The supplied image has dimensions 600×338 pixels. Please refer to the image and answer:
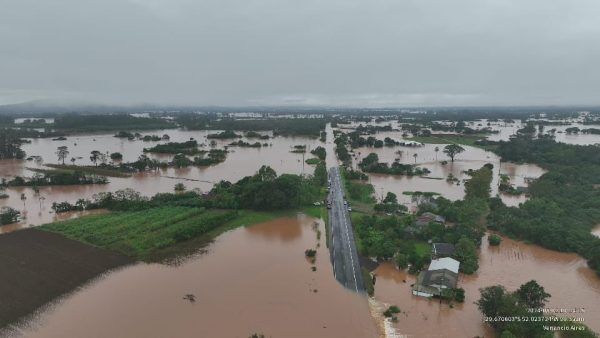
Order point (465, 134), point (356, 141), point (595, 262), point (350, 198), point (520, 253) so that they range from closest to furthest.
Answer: point (595, 262), point (520, 253), point (350, 198), point (356, 141), point (465, 134)

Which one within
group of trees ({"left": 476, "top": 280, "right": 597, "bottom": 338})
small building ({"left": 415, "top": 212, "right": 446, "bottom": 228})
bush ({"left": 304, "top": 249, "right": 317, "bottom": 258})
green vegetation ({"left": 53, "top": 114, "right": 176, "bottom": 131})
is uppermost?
green vegetation ({"left": 53, "top": 114, "right": 176, "bottom": 131})

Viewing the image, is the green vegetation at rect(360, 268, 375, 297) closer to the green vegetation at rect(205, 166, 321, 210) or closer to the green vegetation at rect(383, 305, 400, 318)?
the green vegetation at rect(383, 305, 400, 318)

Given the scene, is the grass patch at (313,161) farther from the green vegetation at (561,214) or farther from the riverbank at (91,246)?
the green vegetation at (561,214)

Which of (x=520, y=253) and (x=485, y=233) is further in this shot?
(x=485, y=233)

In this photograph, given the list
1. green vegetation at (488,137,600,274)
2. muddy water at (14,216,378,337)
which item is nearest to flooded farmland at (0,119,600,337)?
muddy water at (14,216,378,337)

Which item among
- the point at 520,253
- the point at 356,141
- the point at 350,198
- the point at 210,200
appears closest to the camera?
the point at 520,253

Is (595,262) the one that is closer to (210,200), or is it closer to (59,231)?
(210,200)

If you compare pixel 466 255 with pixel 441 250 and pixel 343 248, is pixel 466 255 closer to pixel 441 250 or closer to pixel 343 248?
pixel 441 250

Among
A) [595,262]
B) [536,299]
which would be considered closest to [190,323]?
[536,299]
